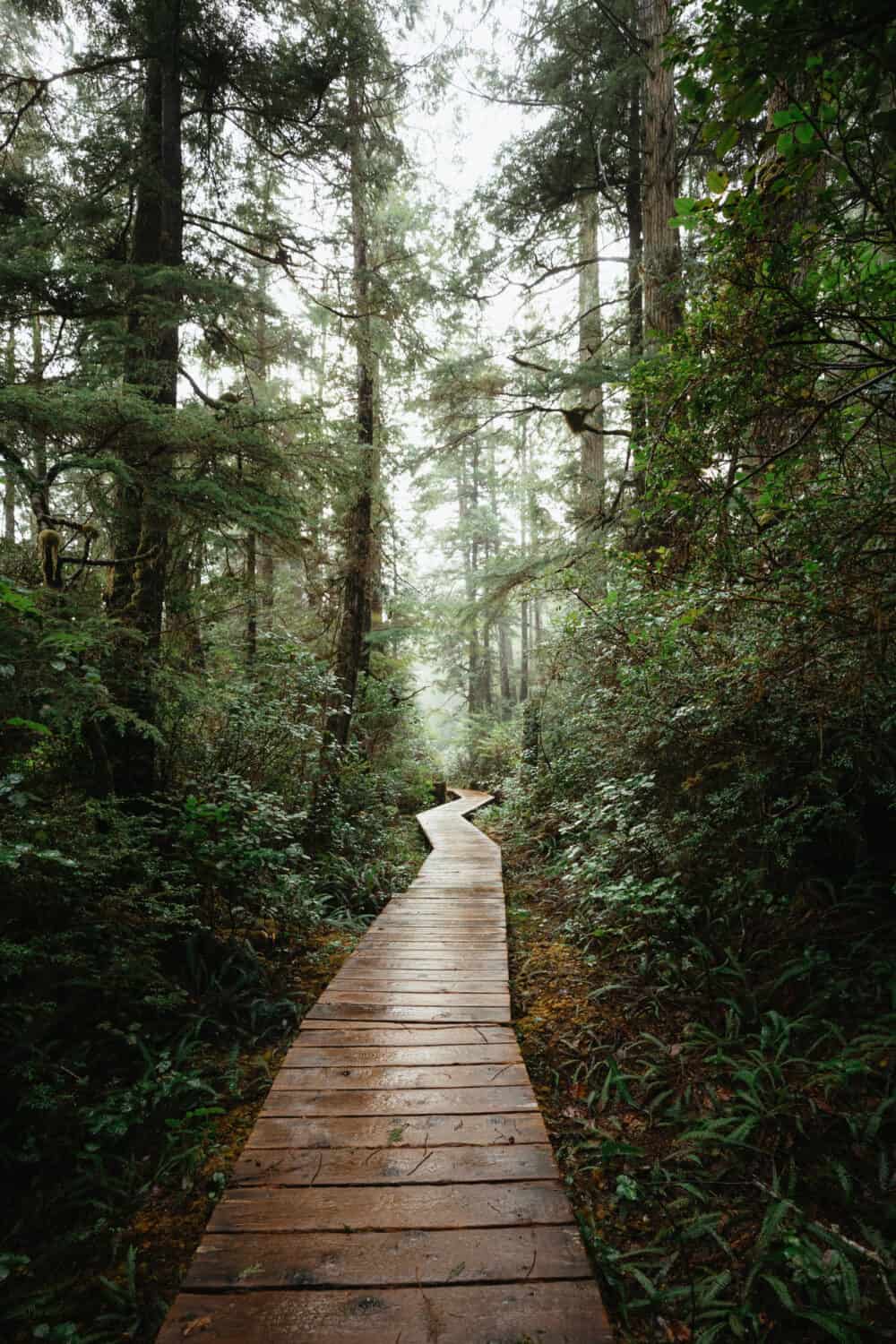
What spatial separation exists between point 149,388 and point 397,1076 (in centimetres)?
503

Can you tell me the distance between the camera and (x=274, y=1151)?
2.29 metres

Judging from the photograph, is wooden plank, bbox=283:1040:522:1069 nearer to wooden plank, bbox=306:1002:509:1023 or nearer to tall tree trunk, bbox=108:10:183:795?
wooden plank, bbox=306:1002:509:1023

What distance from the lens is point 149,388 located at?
14.3 feet

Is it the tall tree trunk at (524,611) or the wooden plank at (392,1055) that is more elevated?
the tall tree trunk at (524,611)

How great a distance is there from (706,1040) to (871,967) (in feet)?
3.28

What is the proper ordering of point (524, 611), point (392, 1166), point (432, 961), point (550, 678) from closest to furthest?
point (392, 1166) → point (432, 961) → point (550, 678) → point (524, 611)

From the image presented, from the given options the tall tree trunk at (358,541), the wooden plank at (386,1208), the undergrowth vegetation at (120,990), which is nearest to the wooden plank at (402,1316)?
the wooden plank at (386,1208)

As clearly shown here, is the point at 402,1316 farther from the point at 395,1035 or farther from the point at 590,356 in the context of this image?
the point at 590,356

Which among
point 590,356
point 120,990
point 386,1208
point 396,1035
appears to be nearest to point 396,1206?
point 386,1208

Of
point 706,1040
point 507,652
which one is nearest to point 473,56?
point 706,1040

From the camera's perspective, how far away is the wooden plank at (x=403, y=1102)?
2559 mm

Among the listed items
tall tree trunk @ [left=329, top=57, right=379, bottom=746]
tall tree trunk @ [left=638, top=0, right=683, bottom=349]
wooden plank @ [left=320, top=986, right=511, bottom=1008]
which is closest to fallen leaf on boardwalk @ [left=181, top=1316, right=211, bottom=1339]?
wooden plank @ [left=320, top=986, right=511, bottom=1008]

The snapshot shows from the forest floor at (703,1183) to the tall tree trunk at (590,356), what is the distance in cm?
785

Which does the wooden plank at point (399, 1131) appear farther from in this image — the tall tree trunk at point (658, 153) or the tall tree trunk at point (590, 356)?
the tall tree trunk at point (658, 153)
